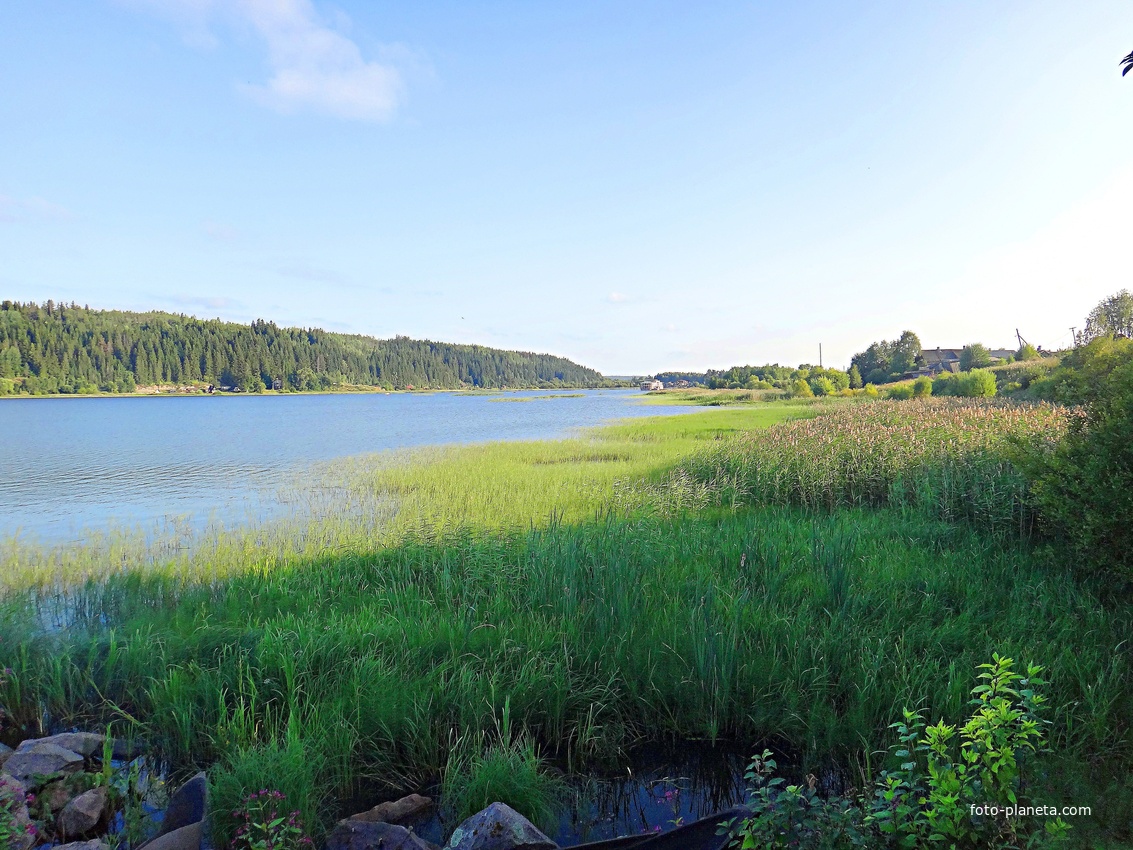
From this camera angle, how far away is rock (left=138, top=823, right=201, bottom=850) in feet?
10.6

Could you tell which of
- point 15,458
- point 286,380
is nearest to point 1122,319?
point 15,458

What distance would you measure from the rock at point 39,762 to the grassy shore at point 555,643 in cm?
56

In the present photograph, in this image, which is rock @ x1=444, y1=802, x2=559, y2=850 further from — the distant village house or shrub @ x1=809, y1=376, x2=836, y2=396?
the distant village house

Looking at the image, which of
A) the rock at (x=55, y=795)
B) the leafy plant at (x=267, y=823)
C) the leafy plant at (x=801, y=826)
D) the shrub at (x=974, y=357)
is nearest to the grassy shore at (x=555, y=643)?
the leafy plant at (x=267, y=823)

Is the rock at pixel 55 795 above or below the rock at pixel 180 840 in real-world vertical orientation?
below

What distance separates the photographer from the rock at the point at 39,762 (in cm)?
379

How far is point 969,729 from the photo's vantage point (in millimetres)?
2891

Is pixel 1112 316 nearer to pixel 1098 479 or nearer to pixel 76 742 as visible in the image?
pixel 1098 479

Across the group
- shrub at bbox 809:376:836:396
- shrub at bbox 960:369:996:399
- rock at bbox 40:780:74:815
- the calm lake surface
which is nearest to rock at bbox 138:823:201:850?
rock at bbox 40:780:74:815

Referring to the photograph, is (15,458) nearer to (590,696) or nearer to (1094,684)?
(590,696)

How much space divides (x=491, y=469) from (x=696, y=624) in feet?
44.8

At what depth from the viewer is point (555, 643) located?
17.4ft

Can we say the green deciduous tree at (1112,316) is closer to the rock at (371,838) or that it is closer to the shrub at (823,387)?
the shrub at (823,387)

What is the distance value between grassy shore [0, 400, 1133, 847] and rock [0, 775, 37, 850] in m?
0.91
